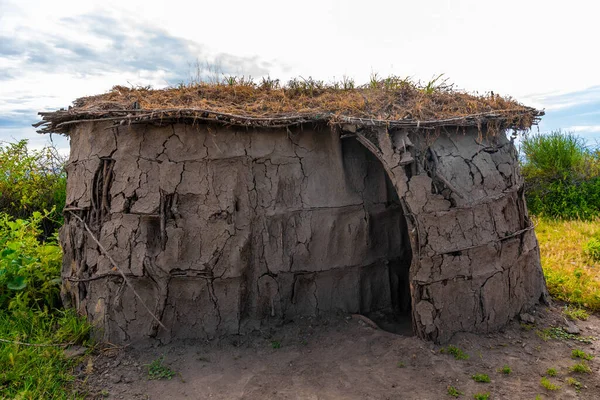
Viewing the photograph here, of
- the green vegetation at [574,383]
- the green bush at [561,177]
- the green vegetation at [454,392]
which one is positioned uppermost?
the green bush at [561,177]

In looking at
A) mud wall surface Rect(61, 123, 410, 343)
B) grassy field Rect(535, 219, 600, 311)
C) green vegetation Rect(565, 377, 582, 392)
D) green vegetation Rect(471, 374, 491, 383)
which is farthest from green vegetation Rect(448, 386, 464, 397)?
grassy field Rect(535, 219, 600, 311)

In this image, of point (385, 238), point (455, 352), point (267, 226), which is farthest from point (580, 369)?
point (267, 226)

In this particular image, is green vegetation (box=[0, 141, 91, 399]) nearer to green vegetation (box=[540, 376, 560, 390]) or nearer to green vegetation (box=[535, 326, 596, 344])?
green vegetation (box=[540, 376, 560, 390])

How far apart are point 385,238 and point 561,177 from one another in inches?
307

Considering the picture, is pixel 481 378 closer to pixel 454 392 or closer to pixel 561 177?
pixel 454 392

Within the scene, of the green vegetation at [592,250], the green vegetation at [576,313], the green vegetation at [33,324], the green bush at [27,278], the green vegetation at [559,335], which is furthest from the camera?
the green vegetation at [592,250]

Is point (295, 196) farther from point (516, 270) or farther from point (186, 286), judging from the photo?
point (516, 270)

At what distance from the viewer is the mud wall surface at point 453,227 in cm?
426

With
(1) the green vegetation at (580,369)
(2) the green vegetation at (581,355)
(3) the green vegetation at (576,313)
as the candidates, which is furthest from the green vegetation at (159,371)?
(3) the green vegetation at (576,313)

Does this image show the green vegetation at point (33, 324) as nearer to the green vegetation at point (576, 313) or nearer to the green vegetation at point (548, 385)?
the green vegetation at point (548, 385)

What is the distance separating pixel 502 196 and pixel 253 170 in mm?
2513

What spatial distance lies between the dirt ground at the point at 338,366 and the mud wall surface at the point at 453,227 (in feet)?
0.82

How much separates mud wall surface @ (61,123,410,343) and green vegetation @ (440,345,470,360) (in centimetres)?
102

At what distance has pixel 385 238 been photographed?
16.4 feet
